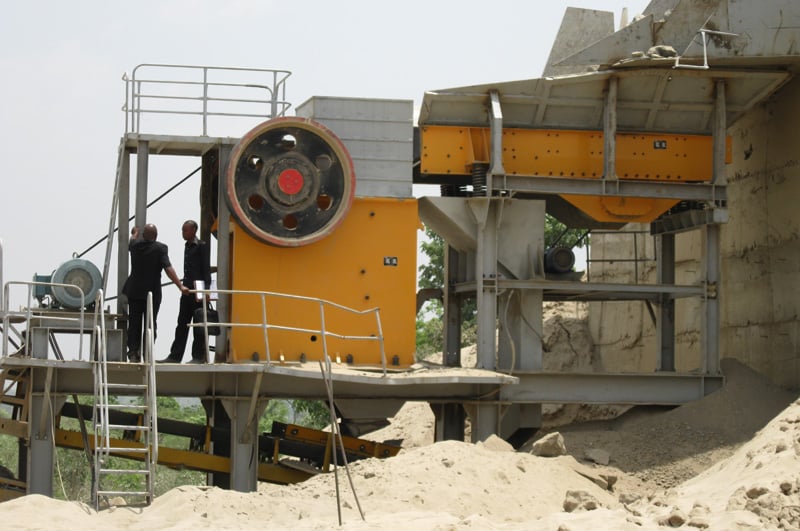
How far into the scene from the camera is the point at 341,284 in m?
20.4

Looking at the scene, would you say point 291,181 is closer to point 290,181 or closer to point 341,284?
point 290,181

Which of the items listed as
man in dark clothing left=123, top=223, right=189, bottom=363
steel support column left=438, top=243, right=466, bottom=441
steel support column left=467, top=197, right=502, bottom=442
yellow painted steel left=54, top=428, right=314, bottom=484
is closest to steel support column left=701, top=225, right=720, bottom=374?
steel support column left=467, top=197, right=502, bottom=442

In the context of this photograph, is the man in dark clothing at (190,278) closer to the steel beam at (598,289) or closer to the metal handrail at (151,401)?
the metal handrail at (151,401)

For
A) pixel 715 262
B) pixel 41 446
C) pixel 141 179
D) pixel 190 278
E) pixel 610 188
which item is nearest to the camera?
pixel 41 446

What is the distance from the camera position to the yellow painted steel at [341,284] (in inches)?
788

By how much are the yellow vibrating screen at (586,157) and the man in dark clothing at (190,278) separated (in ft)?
13.0

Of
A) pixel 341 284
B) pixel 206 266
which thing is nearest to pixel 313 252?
pixel 341 284

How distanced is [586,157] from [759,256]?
3572mm

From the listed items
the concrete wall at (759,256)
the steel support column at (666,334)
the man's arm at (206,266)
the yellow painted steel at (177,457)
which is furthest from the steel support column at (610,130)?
the yellow painted steel at (177,457)

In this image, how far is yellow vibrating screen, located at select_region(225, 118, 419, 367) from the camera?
19.9 metres

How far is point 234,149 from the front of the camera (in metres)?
19.6

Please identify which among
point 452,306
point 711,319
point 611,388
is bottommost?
point 611,388

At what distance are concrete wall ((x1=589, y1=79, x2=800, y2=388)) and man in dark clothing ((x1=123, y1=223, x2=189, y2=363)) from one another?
935 centimetres

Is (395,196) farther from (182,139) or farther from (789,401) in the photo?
(789,401)
